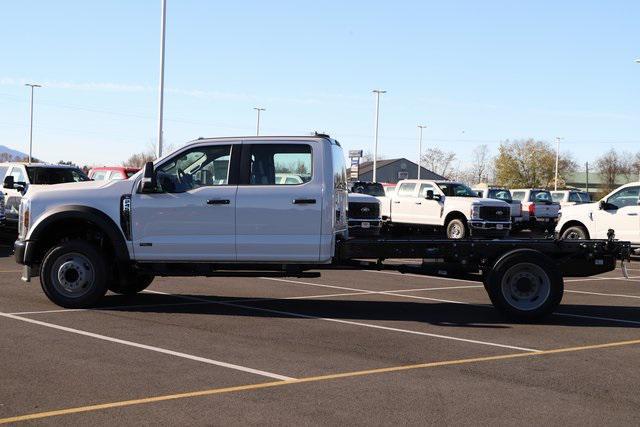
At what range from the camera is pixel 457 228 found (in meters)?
25.5

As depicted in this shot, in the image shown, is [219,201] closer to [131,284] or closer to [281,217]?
[281,217]

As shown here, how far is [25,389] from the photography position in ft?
21.3

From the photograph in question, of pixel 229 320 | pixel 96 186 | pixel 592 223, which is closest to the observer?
pixel 229 320

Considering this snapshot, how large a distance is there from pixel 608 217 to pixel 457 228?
5.80 meters

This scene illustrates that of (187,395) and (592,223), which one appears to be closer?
(187,395)

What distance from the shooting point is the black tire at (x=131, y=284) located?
11953 millimetres

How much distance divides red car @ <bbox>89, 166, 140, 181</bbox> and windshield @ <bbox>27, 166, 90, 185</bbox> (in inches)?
92.0

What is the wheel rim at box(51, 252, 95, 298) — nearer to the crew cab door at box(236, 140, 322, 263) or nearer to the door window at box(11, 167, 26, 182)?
the crew cab door at box(236, 140, 322, 263)

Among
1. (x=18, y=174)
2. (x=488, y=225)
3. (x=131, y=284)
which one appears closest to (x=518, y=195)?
(x=488, y=225)

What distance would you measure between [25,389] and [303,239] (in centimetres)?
449

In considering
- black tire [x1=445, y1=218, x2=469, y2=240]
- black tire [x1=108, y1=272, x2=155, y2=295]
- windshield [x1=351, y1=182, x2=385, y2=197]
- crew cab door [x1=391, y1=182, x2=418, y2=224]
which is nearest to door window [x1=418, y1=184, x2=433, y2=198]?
crew cab door [x1=391, y1=182, x2=418, y2=224]

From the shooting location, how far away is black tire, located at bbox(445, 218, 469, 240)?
2541 centimetres

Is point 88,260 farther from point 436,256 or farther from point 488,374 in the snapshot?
point 488,374

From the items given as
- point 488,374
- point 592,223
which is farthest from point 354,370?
point 592,223
